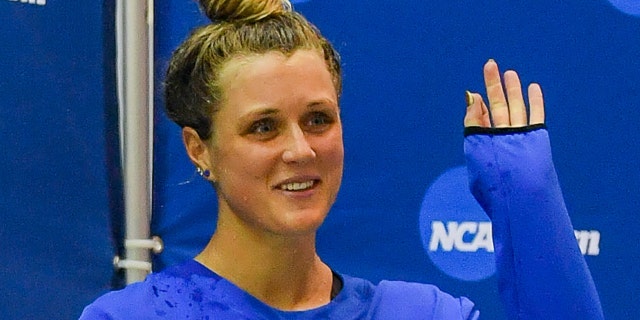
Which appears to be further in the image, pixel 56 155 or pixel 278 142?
pixel 56 155

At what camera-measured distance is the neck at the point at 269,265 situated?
1.04 meters

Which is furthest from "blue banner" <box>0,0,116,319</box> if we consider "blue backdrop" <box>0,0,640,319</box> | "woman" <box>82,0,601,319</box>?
"woman" <box>82,0,601,319</box>

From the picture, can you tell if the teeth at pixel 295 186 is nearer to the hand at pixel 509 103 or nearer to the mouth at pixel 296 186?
the mouth at pixel 296 186

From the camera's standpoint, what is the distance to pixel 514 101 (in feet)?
2.92

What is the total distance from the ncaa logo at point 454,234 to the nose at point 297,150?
0.72 meters

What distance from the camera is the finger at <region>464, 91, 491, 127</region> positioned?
91 centimetres

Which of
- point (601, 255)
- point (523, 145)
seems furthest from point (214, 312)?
point (601, 255)

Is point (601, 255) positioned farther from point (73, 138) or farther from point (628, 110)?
point (73, 138)

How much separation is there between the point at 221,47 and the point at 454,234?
2.45 ft

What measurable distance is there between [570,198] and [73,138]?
79 cm

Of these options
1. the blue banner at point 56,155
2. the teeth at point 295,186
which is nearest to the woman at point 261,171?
the teeth at point 295,186

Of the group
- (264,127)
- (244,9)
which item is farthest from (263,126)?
(244,9)

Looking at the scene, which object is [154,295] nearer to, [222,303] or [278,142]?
[222,303]

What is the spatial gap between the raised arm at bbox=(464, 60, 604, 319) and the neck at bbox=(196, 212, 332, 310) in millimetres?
231
